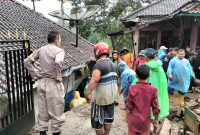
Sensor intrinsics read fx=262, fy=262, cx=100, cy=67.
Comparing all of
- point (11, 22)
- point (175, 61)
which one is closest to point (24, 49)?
point (175, 61)

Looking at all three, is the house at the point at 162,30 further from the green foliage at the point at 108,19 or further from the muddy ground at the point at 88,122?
the muddy ground at the point at 88,122

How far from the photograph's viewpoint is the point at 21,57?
15.5 ft

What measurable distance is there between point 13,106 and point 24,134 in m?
0.74

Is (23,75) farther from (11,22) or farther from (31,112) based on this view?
(11,22)

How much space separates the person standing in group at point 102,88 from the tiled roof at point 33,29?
480cm

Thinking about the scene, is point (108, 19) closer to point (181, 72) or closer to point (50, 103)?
point (181, 72)

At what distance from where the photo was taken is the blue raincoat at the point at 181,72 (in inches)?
279

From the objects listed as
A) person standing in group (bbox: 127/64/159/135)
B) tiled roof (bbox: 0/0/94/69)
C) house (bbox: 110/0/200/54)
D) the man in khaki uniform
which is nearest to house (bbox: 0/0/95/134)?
tiled roof (bbox: 0/0/94/69)

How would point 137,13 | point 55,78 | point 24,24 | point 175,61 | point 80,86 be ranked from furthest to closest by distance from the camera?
1. point 137,13
2. point 80,86
3. point 24,24
4. point 175,61
5. point 55,78

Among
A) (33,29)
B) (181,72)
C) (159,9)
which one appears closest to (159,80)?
(181,72)

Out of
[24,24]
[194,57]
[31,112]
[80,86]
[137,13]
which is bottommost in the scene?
[80,86]

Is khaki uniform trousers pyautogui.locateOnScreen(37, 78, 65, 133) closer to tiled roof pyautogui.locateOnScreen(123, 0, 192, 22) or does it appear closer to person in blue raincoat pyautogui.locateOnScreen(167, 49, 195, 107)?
person in blue raincoat pyautogui.locateOnScreen(167, 49, 195, 107)

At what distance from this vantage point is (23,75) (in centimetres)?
477

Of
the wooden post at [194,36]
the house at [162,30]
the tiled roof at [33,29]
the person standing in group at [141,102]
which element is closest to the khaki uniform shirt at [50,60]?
the person standing in group at [141,102]
